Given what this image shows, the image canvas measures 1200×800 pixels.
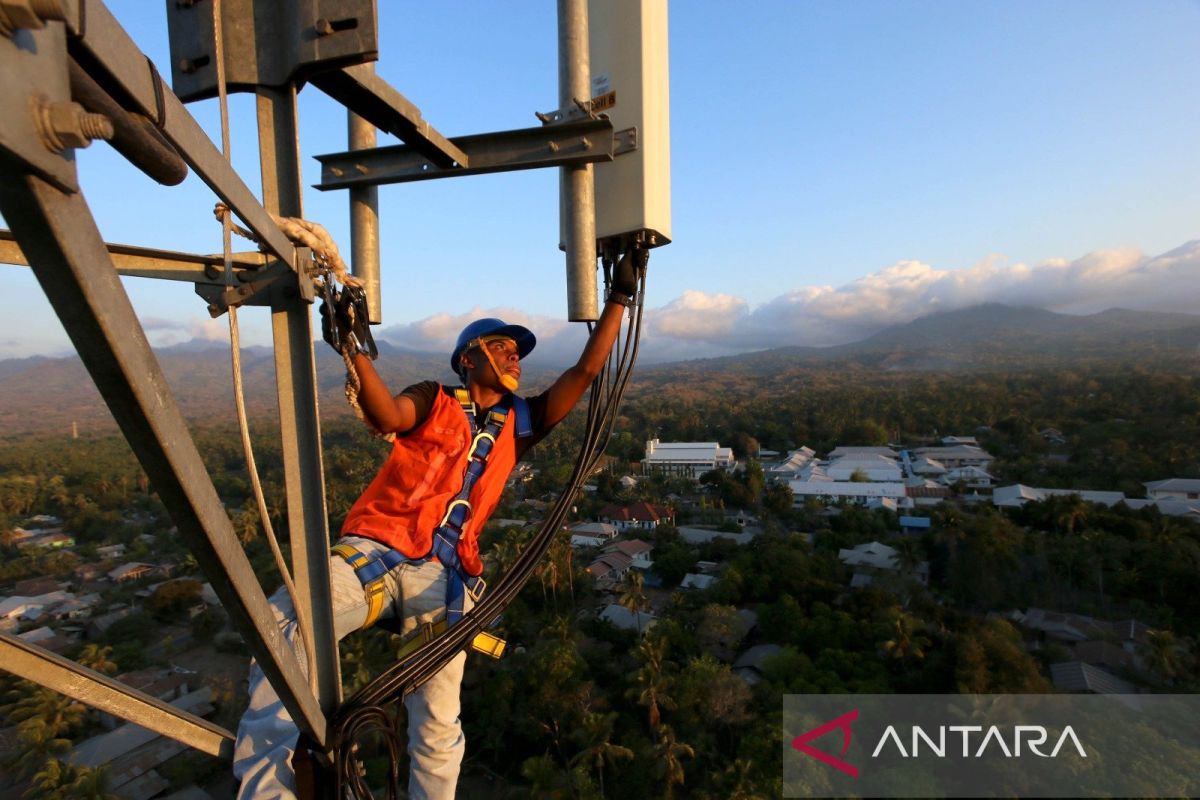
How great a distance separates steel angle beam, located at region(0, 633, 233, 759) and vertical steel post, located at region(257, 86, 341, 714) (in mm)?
355

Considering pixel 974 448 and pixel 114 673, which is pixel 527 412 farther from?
pixel 974 448

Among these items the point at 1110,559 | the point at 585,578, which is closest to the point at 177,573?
the point at 585,578

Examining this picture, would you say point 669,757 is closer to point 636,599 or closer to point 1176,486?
point 636,599

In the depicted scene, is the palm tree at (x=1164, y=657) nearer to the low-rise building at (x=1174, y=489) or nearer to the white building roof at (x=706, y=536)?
the white building roof at (x=706, y=536)

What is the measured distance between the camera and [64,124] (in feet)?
2.56

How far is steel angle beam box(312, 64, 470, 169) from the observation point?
1.85m

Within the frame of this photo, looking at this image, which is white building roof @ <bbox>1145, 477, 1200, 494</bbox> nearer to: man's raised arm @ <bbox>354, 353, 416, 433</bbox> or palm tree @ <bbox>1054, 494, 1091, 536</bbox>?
palm tree @ <bbox>1054, 494, 1091, 536</bbox>

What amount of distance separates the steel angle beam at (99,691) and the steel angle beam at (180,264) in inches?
30.9

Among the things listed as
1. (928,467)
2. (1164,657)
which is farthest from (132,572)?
(928,467)

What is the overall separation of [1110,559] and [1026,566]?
2309 millimetres

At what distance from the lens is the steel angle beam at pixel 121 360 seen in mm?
849

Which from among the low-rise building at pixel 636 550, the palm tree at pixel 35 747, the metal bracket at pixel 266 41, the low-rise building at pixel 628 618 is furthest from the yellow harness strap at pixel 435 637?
the low-rise building at pixel 636 550

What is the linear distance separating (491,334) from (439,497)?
28.0 inches

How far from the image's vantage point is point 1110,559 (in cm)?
1989
